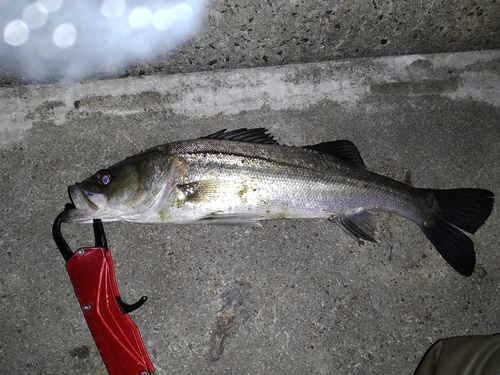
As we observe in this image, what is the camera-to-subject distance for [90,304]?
2.90 metres

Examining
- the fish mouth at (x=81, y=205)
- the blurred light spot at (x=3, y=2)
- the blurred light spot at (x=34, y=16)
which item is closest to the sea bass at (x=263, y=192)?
the fish mouth at (x=81, y=205)

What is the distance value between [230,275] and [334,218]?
100 centimetres

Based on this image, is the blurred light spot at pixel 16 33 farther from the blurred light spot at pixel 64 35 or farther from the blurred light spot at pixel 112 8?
the blurred light spot at pixel 112 8

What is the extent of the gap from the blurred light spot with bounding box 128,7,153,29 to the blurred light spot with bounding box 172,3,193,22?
0.20 metres

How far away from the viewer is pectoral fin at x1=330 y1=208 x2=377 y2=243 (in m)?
3.17

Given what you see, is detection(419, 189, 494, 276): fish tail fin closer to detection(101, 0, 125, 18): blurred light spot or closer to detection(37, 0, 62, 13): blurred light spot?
detection(101, 0, 125, 18): blurred light spot

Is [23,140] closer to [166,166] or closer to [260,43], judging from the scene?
[166,166]

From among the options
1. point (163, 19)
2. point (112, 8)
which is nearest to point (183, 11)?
point (163, 19)

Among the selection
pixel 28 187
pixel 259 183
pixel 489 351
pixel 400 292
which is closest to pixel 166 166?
pixel 259 183

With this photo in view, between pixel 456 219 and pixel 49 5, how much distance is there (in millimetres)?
3579

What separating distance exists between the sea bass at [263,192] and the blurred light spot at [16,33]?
3.98 feet

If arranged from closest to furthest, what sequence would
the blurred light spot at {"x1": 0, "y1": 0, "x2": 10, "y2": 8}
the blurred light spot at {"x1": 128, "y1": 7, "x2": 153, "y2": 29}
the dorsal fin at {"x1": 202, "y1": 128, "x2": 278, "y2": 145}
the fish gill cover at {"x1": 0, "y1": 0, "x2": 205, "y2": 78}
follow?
the blurred light spot at {"x1": 0, "y1": 0, "x2": 10, "y2": 8}, the fish gill cover at {"x1": 0, "y1": 0, "x2": 205, "y2": 78}, the blurred light spot at {"x1": 128, "y1": 7, "x2": 153, "y2": 29}, the dorsal fin at {"x1": 202, "y1": 128, "x2": 278, "y2": 145}

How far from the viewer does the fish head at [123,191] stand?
2.86 meters

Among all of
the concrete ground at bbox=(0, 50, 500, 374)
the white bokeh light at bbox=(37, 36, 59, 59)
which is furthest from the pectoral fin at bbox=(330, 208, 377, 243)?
the white bokeh light at bbox=(37, 36, 59, 59)
